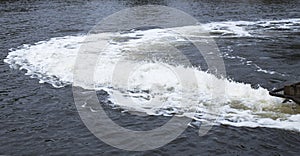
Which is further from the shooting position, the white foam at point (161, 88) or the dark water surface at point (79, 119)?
the white foam at point (161, 88)

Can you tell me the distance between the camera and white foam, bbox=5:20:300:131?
13789 mm

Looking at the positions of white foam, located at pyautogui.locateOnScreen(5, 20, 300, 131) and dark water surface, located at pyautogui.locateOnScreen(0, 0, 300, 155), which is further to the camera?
white foam, located at pyautogui.locateOnScreen(5, 20, 300, 131)

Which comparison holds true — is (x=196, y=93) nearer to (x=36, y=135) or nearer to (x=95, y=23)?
(x=36, y=135)

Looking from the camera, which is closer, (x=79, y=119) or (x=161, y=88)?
(x=79, y=119)

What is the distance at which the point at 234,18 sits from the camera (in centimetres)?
3697

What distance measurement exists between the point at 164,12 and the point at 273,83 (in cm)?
2584

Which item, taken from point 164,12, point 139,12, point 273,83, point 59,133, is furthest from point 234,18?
point 59,133

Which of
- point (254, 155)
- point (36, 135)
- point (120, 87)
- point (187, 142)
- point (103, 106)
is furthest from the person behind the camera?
point (120, 87)

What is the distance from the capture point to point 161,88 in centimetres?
1680

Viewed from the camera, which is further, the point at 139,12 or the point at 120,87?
the point at 139,12

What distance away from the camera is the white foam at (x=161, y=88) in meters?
13.8

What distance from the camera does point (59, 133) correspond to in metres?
13.1

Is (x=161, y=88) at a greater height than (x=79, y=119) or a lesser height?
greater

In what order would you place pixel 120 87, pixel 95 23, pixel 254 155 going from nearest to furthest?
pixel 254 155
pixel 120 87
pixel 95 23
